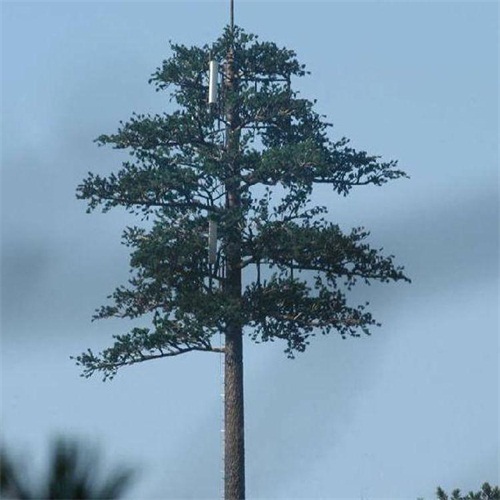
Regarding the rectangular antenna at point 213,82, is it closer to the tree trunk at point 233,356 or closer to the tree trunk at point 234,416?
the tree trunk at point 233,356

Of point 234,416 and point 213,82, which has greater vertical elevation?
point 213,82

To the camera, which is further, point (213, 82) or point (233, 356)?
point (233, 356)

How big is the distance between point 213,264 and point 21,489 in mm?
25656

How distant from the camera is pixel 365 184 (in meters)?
42.2

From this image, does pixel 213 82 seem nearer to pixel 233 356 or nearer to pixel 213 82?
pixel 213 82

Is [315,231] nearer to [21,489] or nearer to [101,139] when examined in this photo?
[101,139]

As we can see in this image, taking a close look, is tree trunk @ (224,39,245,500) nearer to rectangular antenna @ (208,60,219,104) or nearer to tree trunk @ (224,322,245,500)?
tree trunk @ (224,322,245,500)

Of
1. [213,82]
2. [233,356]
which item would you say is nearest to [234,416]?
[233,356]

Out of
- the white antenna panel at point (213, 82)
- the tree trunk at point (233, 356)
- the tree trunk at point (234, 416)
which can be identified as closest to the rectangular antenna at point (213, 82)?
the white antenna panel at point (213, 82)

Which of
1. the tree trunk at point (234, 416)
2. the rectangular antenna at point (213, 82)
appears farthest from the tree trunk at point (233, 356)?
the rectangular antenna at point (213, 82)

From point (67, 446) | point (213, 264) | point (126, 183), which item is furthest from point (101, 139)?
point (67, 446)

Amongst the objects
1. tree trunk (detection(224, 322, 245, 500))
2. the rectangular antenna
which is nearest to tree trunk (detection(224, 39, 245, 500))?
tree trunk (detection(224, 322, 245, 500))

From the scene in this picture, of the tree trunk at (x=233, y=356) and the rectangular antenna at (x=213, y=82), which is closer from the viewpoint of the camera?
the tree trunk at (x=233, y=356)

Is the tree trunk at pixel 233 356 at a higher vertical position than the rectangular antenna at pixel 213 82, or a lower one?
lower
